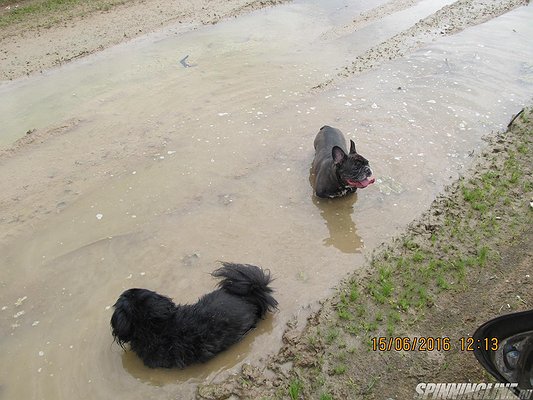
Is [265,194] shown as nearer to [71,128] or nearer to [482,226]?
[482,226]

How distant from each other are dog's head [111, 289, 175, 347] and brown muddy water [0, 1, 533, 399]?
1.43 feet

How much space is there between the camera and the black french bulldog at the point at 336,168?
6020 mm

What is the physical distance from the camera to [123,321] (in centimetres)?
430

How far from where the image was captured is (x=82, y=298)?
5289 mm

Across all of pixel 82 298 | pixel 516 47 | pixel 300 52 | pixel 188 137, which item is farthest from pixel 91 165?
pixel 516 47

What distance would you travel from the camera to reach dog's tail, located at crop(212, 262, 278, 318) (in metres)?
4.68

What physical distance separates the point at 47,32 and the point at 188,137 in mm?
5830

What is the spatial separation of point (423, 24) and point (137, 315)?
985 cm

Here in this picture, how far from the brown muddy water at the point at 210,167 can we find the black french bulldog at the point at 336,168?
228mm

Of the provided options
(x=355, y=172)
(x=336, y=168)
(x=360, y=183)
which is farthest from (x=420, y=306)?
(x=336, y=168)
